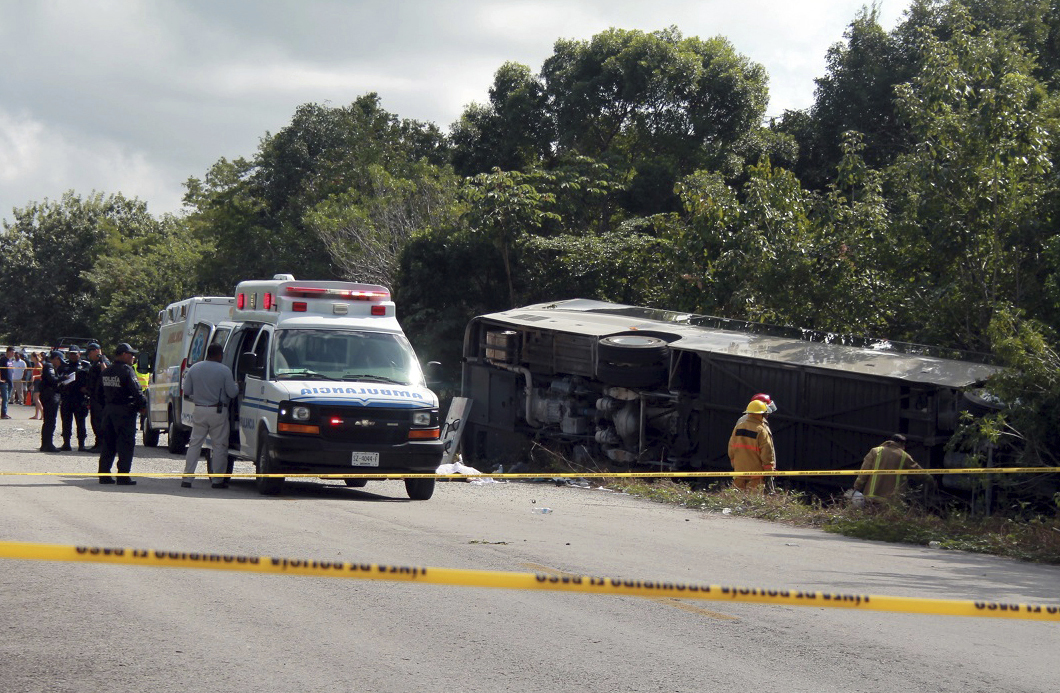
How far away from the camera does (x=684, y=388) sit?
17844 millimetres

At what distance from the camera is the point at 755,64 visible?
37.1 meters

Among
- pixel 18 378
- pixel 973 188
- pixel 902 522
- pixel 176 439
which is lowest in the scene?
pixel 18 378

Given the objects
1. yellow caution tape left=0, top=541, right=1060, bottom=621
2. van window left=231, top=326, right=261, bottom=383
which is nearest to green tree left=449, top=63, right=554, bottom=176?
van window left=231, top=326, right=261, bottom=383

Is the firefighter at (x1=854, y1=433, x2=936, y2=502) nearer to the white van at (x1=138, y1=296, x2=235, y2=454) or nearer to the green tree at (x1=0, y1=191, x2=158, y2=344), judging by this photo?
the white van at (x1=138, y1=296, x2=235, y2=454)

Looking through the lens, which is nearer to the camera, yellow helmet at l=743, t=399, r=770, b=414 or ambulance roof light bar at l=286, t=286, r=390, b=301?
ambulance roof light bar at l=286, t=286, r=390, b=301

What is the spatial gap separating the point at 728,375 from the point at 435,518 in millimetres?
6886

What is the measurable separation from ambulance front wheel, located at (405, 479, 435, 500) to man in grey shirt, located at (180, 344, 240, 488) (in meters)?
2.36

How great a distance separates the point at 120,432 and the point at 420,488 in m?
3.87

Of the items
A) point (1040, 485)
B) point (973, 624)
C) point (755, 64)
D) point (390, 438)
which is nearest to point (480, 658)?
point (973, 624)

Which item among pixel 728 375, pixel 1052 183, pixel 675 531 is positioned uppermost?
pixel 1052 183

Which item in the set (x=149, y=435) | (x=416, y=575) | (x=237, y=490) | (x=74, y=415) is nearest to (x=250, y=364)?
(x=237, y=490)

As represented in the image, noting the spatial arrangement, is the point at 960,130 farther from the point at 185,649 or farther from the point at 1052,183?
the point at 185,649

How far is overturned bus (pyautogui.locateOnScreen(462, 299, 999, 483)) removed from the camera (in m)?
15.2

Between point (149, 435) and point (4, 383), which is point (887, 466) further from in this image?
point (4, 383)
